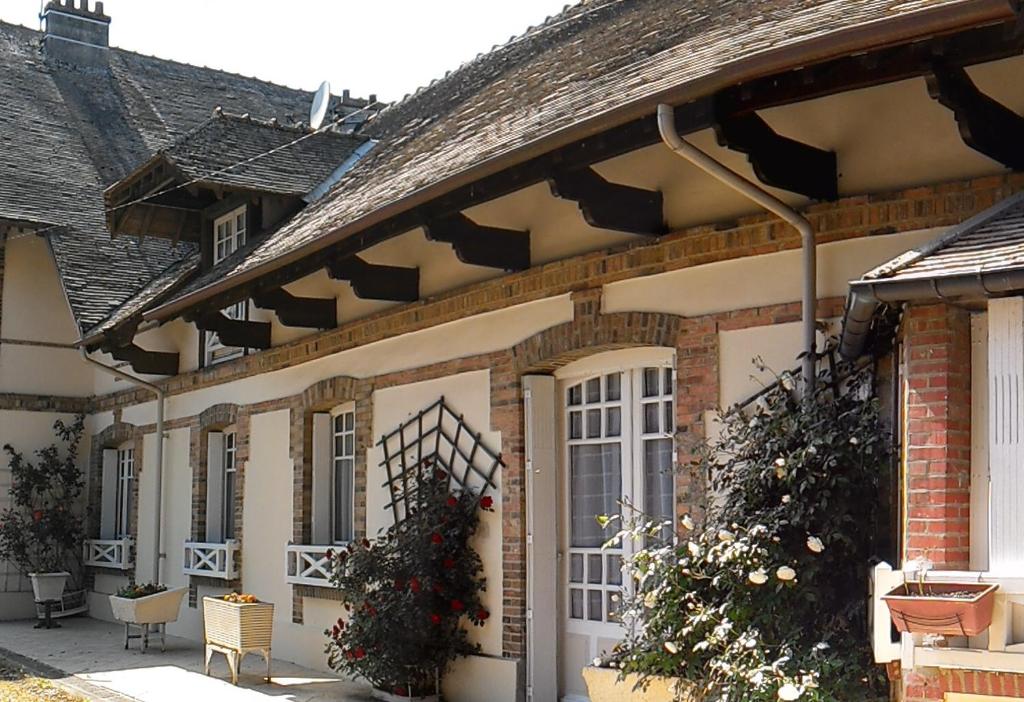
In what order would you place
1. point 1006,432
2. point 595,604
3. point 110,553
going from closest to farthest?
1. point 1006,432
2. point 595,604
3. point 110,553

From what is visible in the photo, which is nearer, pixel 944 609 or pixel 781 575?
pixel 944 609

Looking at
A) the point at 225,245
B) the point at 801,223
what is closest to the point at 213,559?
the point at 225,245

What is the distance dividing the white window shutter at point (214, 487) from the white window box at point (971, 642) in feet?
34.4

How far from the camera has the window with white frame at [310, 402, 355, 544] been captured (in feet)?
39.5

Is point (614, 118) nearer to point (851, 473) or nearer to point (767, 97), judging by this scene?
point (767, 97)

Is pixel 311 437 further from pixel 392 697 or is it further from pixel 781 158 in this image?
pixel 781 158

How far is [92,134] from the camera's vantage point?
63.6ft

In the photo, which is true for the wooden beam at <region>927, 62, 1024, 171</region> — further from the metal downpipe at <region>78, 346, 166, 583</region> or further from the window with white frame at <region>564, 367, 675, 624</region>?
the metal downpipe at <region>78, 346, 166, 583</region>

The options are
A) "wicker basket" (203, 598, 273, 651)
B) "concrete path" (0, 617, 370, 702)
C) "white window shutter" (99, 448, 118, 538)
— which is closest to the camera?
"concrete path" (0, 617, 370, 702)

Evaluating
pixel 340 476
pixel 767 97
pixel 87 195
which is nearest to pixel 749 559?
pixel 767 97

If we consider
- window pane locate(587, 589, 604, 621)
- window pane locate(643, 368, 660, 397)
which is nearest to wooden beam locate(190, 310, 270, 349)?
window pane locate(587, 589, 604, 621)

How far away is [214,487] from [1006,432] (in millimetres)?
11083

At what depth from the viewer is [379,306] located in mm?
10969

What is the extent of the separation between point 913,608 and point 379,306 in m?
6.75
